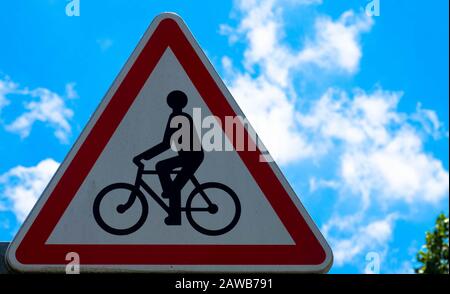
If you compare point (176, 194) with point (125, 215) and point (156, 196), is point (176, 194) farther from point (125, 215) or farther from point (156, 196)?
point (125, 215)

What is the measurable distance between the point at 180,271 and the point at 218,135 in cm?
44

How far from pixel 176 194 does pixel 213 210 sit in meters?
0.12

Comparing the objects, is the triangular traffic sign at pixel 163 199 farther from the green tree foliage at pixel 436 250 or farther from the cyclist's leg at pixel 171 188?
the green tree foliage at pixel 436 250

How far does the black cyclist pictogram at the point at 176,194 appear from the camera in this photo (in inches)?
87.1

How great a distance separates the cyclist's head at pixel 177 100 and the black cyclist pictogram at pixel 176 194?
0.26 feet

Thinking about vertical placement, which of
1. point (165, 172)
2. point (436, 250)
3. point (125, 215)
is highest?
point (436, 250)

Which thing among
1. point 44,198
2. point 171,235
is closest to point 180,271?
point 171,235

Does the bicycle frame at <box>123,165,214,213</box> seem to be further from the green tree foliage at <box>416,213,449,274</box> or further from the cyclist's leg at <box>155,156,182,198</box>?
the green tree foliage at <box>416,213,449,274</box>

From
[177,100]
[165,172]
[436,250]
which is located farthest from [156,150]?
[436,250]

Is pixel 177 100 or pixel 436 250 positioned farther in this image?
pixel 436 250

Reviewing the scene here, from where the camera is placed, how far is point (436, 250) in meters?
17.2

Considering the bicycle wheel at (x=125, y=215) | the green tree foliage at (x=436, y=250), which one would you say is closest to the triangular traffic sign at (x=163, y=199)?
the bicycle wheel at (x=125, y=215)

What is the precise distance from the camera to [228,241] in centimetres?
222
